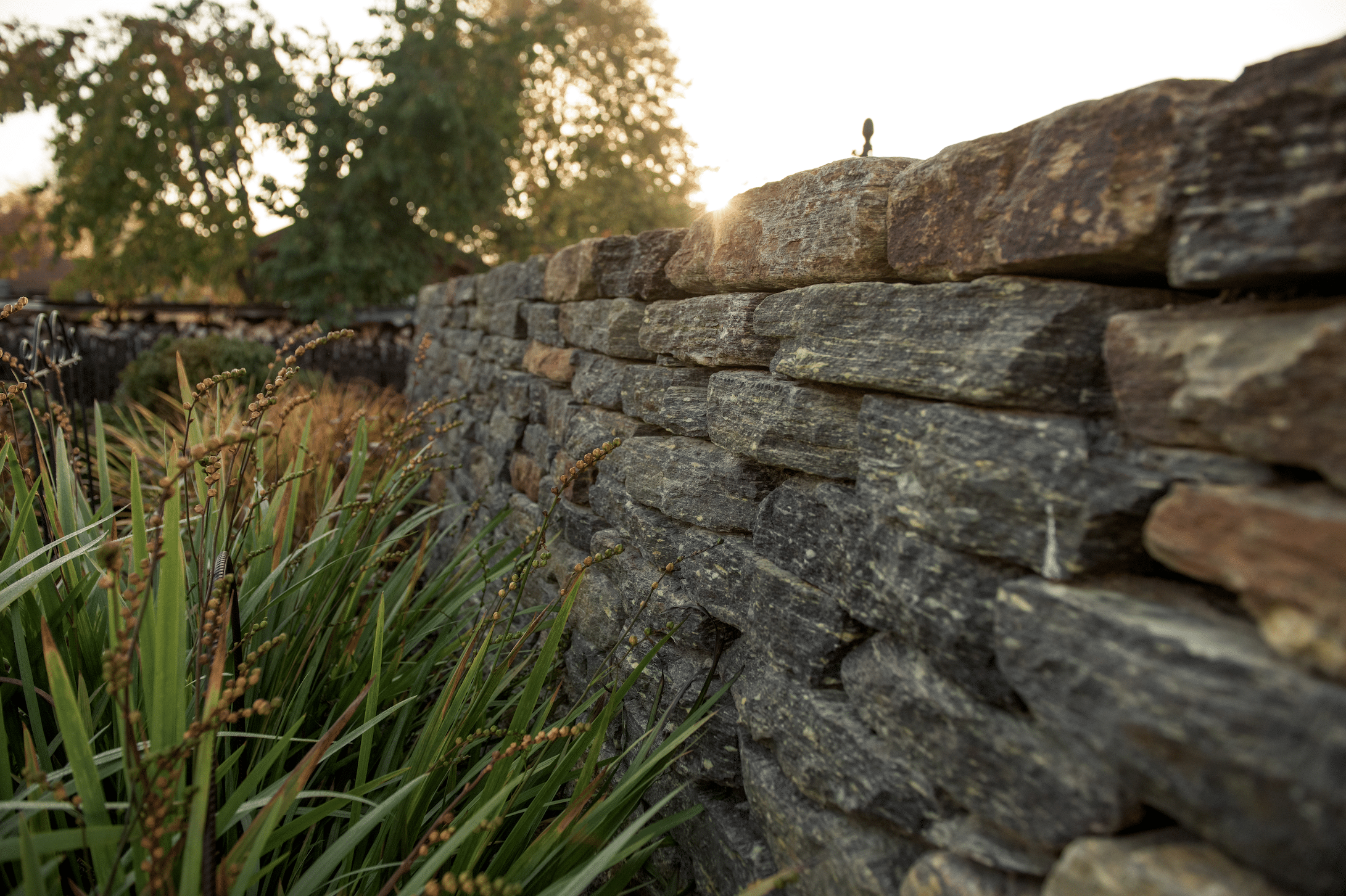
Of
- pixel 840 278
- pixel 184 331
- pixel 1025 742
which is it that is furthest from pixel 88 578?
pixel 184 331

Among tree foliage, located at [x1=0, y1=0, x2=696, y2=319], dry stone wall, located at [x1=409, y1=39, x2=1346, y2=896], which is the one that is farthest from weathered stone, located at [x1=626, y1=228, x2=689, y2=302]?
tree foliage, located at [x1=0, y1=0, x2=696, y2=319]

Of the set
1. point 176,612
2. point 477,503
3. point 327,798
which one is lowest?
point 327,798

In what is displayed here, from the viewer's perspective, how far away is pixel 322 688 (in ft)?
5.84

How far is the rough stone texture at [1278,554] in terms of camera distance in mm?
641

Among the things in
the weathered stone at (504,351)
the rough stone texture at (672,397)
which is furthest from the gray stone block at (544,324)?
the rough stone texture at (672,397)

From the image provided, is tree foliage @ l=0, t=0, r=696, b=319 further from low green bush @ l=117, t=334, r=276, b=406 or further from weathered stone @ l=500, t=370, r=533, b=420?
weathered stone @ l=500, t=370, r=533, b=420

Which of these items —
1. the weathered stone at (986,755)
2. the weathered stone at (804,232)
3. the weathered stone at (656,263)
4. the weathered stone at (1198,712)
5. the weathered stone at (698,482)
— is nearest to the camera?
the weathered stone at (1198,712)

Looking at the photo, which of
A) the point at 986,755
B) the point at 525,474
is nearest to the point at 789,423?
the point at 986,755

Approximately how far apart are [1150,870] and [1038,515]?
0.38 m

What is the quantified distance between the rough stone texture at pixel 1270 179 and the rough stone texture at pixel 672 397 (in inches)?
44.7

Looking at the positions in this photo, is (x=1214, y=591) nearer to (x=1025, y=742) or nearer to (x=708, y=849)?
(x=1025, y=742)

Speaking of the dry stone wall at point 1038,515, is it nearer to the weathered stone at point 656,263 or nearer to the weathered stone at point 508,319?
the weathered stone at point 656,263

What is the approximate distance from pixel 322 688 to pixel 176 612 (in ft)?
2.50

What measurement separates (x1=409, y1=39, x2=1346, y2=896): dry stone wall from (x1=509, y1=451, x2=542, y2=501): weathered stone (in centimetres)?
124
